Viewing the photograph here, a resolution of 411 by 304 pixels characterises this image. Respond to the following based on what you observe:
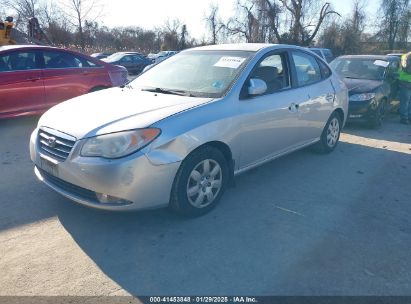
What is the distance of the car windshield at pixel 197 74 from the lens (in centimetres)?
402

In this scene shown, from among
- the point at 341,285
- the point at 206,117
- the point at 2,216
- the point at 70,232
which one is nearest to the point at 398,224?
the point at 341,285

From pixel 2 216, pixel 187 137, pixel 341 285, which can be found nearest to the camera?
pixel 341 285

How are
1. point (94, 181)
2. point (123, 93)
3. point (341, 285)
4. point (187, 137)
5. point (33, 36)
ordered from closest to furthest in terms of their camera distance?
1. point (341, 285)
2. point (94, 181)
3. point (187, 137)
4. point (123, 93)
5. point (33, 36)

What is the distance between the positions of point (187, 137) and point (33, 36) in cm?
1664

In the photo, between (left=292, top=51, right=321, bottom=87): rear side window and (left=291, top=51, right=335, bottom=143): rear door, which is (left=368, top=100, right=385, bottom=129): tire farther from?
(left=292, top=51, right=321, bottom=87): rear side window

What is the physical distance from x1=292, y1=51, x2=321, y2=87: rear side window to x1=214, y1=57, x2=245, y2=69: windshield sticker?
1076 millimetres

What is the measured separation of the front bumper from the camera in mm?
3082

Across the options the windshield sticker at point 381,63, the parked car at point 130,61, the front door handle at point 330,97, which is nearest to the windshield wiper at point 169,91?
the front door handle at point 330,97

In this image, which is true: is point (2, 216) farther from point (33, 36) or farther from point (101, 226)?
point (33, 36)

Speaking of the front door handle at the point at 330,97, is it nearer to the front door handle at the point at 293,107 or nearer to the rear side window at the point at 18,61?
the front door handle at the point at 293,107

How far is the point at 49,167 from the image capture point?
11.4 feet

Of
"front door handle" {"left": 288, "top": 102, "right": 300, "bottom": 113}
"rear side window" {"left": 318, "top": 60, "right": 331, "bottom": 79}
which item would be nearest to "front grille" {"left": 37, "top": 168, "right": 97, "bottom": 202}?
"front door handle" {"left": 288, "top": 102, "right": 300, "bottom": 113}

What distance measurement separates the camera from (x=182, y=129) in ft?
11.0

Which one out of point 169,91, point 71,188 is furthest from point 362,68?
point 71,188
